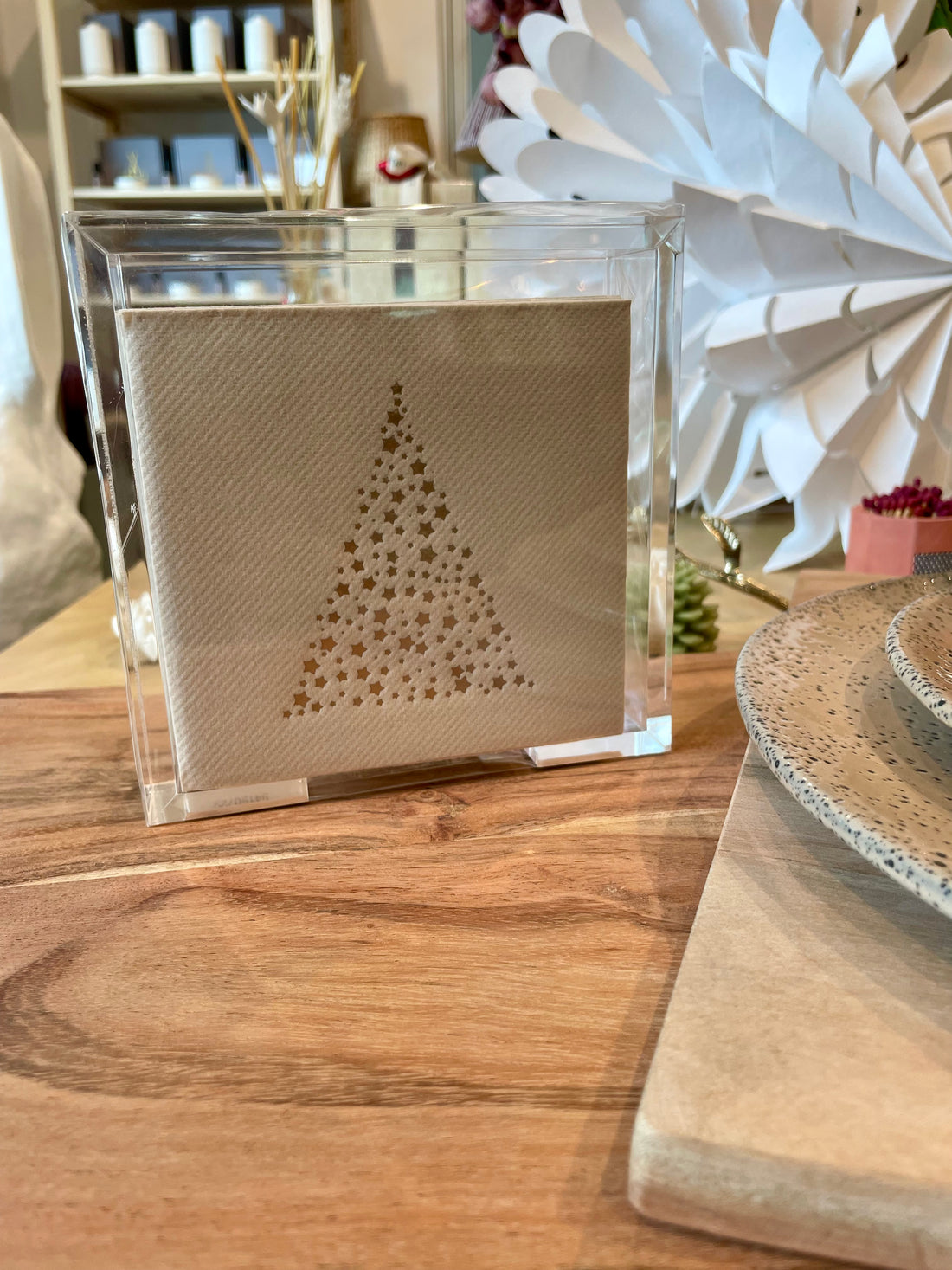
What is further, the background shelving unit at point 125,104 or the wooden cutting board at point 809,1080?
the background shelving unit at point 125,104

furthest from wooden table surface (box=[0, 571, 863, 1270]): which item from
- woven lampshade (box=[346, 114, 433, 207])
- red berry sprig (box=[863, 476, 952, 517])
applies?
woven lampshade (box=[346, 114, 433, 207])

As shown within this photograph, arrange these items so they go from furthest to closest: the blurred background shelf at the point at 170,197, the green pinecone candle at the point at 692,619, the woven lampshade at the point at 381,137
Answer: the blurred background shelf at the point at 170,197
the woven lampshade at the point at 381,137
the green pinecone candle at the point at 692,619

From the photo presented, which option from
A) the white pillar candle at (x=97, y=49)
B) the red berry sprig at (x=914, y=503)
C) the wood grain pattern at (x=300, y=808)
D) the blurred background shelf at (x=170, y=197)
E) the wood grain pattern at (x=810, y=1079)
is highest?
the white pillar candle at (x=97, y=49)

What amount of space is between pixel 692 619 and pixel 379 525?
9.5 inches

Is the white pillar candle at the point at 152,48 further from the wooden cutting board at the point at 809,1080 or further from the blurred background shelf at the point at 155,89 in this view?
the wooden cutting board at the point at 809,1080

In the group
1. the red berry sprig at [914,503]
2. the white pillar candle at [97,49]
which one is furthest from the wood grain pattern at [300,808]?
the white pillar candle at [97,49]

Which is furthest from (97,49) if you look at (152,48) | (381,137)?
(381,137)

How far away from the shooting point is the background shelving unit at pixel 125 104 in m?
1.94

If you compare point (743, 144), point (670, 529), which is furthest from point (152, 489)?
point (743, 144)

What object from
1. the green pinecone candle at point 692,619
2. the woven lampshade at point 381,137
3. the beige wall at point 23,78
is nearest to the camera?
the green pinecone candle at point 692,619

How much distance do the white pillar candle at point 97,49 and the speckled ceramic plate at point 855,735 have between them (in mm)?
2169

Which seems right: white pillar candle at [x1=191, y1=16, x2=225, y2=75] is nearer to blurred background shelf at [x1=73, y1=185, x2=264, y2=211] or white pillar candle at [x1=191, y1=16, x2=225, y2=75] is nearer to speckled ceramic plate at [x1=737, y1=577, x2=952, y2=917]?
blurred background shelf at [x1=73, y1=185, x2=264, y2=211]

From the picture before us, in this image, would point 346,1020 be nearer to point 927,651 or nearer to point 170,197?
point 927,651

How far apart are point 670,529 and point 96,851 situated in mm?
197
